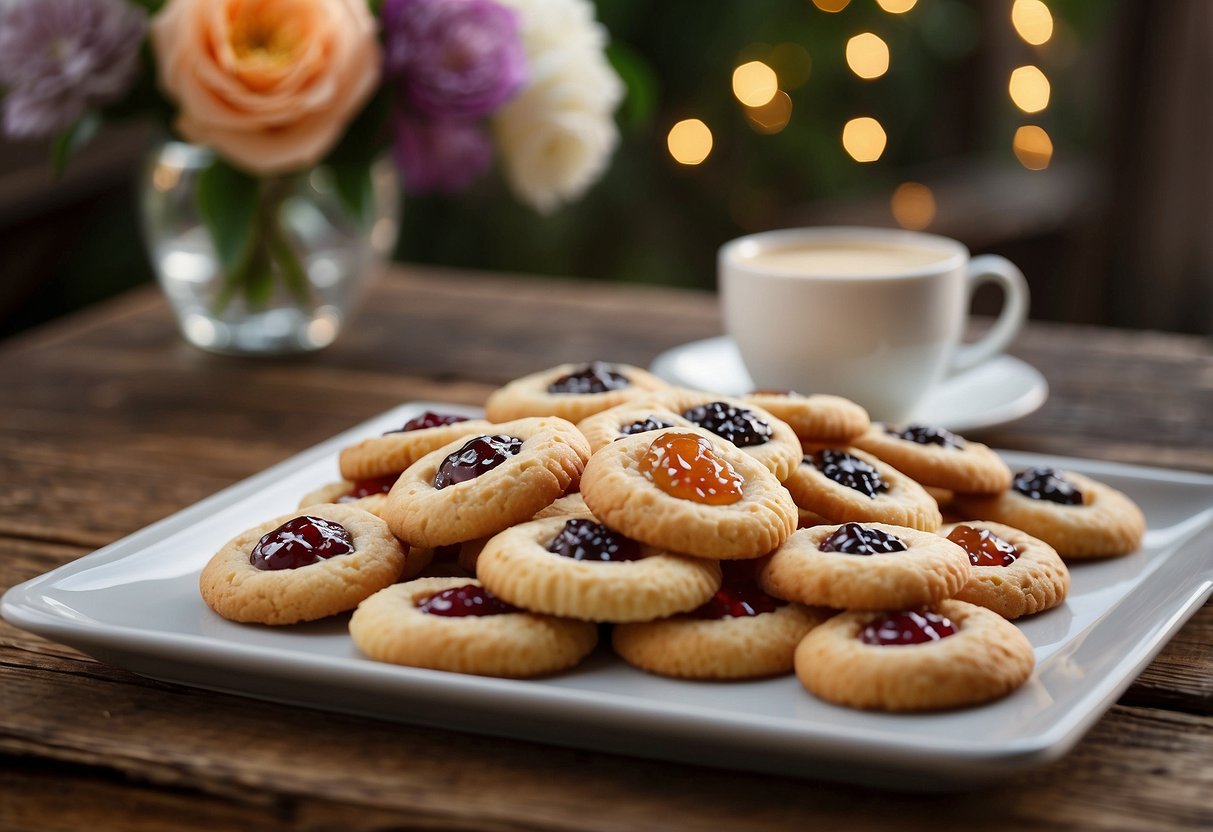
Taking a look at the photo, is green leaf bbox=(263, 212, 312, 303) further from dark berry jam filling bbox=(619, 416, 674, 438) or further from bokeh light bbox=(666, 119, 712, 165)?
bokeh light bbox=(666, 119, 712, 165)

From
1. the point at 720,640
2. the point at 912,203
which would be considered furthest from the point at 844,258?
the point at 912,203

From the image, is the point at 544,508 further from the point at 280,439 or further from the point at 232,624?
the point at 280,439

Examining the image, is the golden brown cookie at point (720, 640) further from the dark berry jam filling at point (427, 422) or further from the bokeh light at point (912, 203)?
the bokeh light at point (912, 203)

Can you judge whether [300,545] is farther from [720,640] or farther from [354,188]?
[354,188]

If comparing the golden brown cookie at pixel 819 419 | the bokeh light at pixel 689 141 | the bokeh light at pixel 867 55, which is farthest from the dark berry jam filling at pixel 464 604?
the bokeh light at pixel 867 55

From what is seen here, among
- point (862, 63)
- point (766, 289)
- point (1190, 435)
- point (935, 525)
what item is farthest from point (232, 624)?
point (862, 63)
